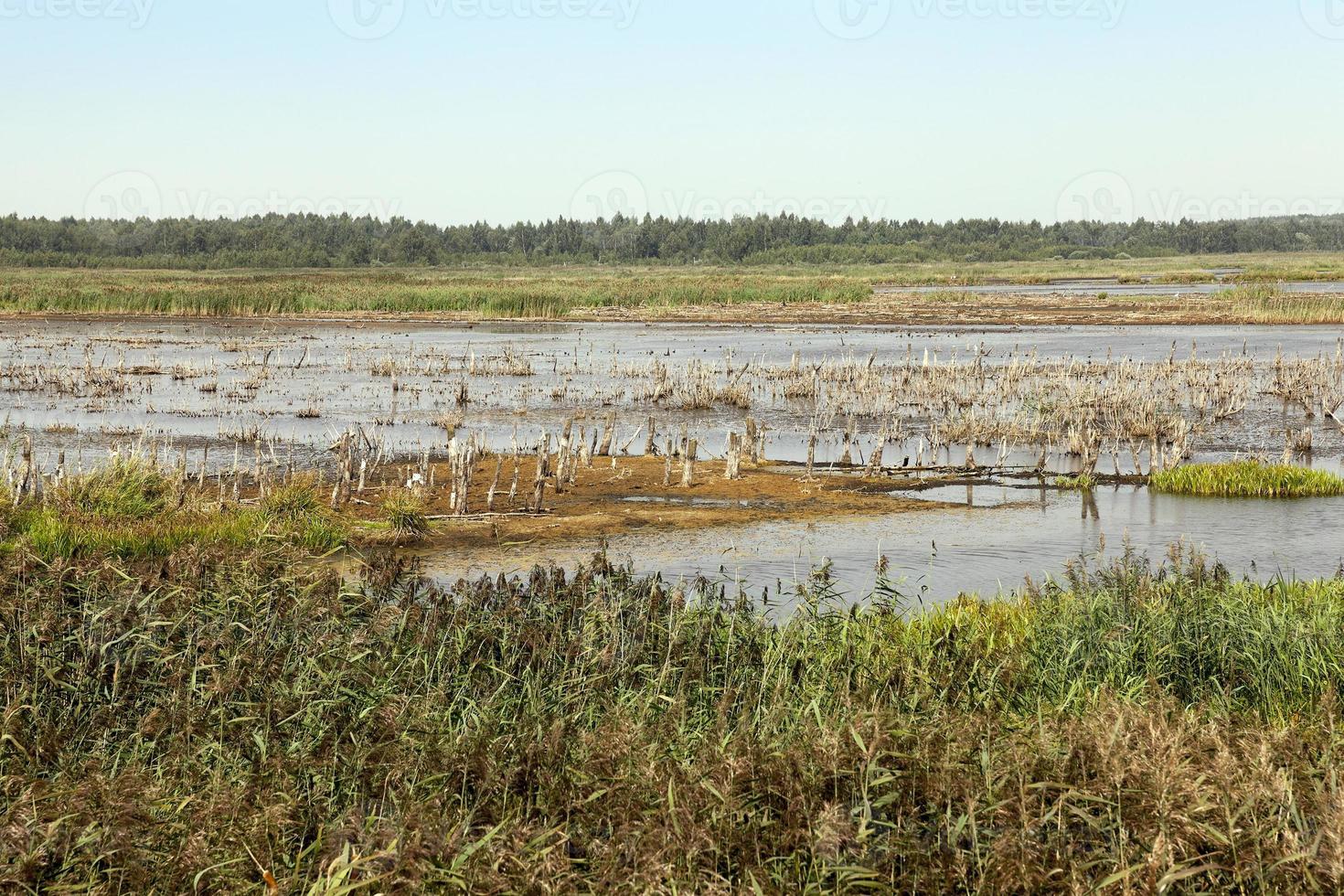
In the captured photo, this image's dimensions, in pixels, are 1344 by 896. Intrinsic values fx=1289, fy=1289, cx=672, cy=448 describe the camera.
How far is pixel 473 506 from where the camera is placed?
18.7m

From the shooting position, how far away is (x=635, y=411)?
31672mm

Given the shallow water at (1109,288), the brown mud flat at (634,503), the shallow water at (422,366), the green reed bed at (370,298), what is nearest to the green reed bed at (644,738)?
the brown mud flat at (634,503)

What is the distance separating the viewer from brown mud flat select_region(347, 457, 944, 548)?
17.2 metres

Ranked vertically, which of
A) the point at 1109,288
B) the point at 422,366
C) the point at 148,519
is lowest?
the point at 422,366

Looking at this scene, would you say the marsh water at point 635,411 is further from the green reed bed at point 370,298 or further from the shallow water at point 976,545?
the green reed bed at point 370,298

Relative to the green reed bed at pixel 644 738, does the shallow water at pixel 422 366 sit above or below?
below

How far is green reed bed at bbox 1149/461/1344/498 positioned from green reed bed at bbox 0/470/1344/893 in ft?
31.4

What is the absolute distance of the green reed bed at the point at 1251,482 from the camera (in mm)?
19984

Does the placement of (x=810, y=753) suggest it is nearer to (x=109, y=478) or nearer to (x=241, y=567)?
(x=241, y=567)

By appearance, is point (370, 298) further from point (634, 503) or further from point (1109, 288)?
point (634, 503)

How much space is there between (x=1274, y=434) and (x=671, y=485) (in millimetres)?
14664

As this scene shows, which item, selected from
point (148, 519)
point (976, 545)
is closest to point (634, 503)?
point (976, 545)

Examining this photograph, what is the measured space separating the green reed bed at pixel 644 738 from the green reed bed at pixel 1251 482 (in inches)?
377

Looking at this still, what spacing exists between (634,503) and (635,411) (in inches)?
493
